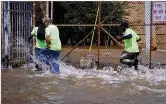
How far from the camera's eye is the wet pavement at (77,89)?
9258 mm

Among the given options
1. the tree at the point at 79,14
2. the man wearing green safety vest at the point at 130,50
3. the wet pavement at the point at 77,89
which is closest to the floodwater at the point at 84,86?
the wet pavement at the point at 77,89

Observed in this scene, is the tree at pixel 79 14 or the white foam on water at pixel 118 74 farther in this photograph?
the tree at pixel 79 14

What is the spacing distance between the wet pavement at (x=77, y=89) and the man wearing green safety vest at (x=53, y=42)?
1.05 ft

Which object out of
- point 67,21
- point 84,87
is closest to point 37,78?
point 84,87

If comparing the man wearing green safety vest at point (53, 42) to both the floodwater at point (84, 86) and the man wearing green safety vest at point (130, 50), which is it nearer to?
the floodwater at point (84, 86)

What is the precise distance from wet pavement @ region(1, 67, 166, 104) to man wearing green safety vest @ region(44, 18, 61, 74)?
32 centimetres

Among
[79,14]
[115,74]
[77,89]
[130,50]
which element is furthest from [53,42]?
[79,14]

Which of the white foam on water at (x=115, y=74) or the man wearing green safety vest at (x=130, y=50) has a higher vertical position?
the man wearing green safety vest at (x=130, y=50)

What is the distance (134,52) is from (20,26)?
12.6 ft

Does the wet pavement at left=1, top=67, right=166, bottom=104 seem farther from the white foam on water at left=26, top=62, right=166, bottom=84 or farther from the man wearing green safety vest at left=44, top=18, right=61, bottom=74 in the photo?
the man wearing green safety vest at left=44, top=18, right=61, bottom=74

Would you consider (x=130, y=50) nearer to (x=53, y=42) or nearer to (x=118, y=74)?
(x=118, y=74)

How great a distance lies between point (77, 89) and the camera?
35.2ft

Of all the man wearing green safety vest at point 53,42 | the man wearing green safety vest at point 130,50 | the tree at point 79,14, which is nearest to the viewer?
the man wearing green safety vest at point 53,42

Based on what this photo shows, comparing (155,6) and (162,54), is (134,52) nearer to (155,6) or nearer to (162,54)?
(155,6)
